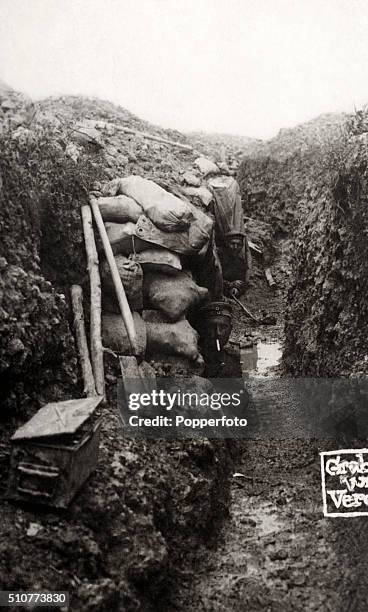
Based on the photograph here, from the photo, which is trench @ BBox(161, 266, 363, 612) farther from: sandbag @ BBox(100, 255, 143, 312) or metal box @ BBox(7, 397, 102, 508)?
sandbag @ BBox(100, 255, 143, 312)

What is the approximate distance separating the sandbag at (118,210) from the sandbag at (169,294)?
1.62 feet

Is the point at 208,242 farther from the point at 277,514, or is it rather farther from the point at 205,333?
the point at 277,514

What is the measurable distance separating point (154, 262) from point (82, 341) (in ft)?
3.42

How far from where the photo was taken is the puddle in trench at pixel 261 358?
5676mm

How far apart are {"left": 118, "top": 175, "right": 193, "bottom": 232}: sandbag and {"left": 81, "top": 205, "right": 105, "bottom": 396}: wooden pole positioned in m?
0.49

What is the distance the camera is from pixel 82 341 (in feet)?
11.0

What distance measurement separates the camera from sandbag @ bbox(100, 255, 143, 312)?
382cm

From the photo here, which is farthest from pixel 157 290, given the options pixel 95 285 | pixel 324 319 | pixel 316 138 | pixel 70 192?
pixel 316 138

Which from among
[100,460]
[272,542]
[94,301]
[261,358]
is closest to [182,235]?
[94,301]

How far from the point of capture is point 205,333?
4645mm

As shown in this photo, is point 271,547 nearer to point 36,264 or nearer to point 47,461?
point 47,461

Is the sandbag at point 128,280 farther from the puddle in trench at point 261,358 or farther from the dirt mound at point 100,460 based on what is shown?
the puddle in trench at point 261,358

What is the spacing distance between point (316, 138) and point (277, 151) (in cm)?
79

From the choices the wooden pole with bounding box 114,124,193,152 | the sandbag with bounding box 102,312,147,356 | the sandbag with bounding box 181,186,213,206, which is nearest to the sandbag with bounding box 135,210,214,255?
the sandbag with bounding box 102,312,147,356
